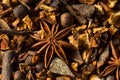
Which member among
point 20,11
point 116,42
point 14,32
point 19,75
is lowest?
point 19,75

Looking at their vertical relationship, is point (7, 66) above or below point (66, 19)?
below

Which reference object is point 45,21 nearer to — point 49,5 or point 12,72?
point 49,5

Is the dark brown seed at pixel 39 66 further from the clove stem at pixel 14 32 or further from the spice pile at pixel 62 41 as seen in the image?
the clove stem at pixel 14 32

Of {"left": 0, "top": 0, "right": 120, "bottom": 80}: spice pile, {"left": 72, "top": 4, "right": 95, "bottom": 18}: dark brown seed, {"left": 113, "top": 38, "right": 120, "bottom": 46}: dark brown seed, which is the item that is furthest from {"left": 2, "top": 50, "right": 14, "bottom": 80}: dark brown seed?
{"left": 113, "top": 38, "right": 120, "bottom": 46}: dark brown seed

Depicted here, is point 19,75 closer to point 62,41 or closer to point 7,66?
point 7,66

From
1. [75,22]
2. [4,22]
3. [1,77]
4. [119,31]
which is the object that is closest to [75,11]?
[75,22]

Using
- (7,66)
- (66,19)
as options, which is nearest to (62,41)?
(66,19)

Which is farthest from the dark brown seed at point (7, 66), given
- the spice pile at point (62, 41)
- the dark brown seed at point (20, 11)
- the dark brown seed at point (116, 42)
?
the dark brown seed at point (116, 42)
